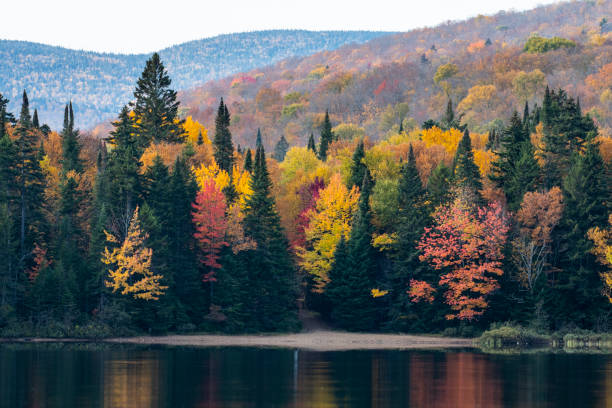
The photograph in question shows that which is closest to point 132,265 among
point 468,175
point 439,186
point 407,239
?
point 407,239

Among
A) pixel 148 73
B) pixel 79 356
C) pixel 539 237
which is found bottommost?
pixel 79 356

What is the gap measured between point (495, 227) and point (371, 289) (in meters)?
15.1

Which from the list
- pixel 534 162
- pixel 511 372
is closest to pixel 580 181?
pixel 534 162

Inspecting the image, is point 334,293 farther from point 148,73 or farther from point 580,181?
point 148,73

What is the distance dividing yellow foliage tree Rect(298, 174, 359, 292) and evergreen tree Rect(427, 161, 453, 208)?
9553 millimetres

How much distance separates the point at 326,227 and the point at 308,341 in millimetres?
18852

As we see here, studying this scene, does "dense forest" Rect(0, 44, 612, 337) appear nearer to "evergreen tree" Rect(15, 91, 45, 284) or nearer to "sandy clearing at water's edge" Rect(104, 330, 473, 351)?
"evergreen tree" Rect(15, 91, 45, 284)

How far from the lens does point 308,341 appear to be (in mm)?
90000

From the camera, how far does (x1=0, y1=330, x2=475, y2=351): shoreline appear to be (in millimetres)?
82812

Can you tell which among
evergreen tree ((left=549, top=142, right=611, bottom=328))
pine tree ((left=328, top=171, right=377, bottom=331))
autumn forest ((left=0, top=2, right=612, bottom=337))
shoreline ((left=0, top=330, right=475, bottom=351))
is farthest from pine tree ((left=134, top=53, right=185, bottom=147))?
evergreen tree ((left=549, top=142, right=611, bottom=328))

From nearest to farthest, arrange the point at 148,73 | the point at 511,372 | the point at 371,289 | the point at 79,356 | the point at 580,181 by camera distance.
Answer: the point at 511,372, the point at 79,356, the point at 580,181, the point at 371,289, the point at 148,73

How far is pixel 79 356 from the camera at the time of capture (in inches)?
2704

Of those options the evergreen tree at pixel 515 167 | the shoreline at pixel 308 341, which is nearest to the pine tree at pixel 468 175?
the evergreen tree at pixel 515 167

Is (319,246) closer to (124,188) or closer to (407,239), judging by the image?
(407,239)
